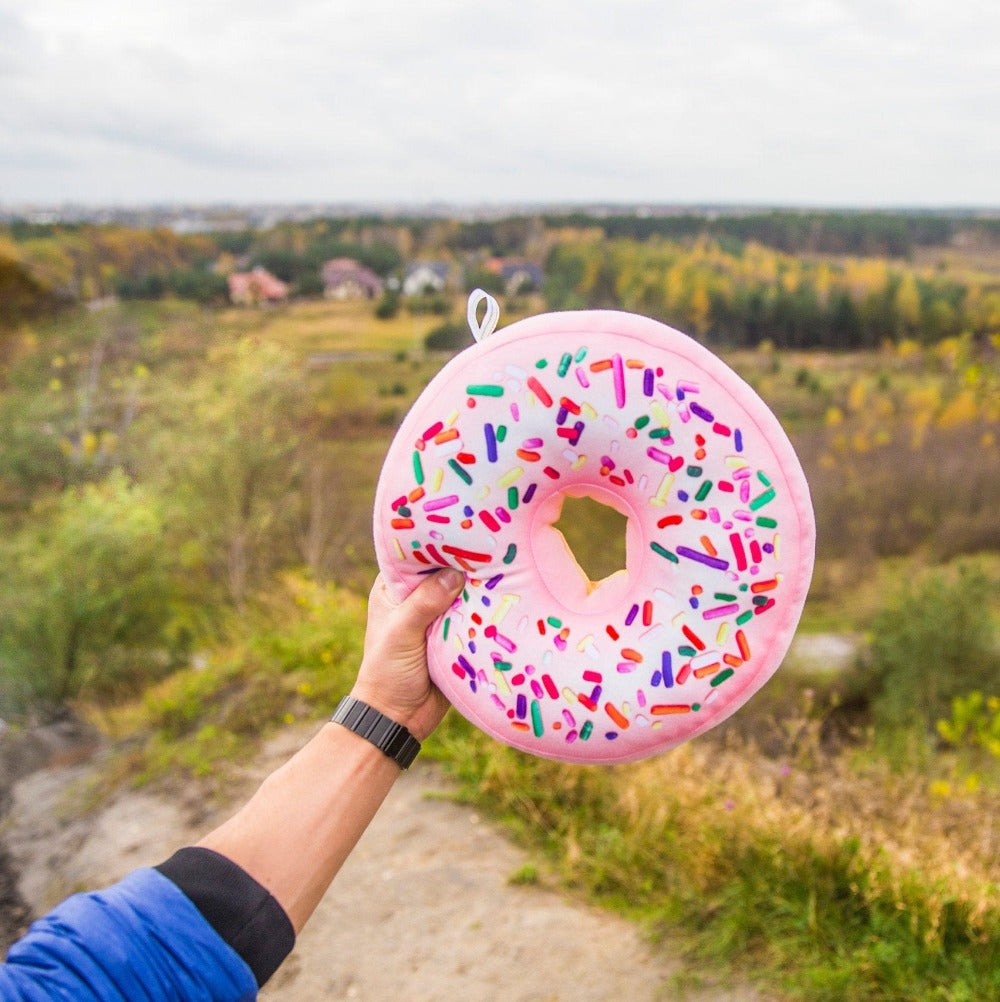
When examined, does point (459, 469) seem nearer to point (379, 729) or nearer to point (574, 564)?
point (574, 564)

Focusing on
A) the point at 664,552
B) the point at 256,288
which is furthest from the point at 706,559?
the point at 256,288

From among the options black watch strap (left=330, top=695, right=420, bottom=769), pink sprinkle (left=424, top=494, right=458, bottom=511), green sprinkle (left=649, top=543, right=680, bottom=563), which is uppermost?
pink sprinkle (left=424, top=494, right=458, bottom=511)

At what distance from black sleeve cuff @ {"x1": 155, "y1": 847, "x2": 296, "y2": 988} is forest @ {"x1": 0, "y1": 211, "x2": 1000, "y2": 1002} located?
6.67ft

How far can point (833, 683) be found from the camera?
60.1ft

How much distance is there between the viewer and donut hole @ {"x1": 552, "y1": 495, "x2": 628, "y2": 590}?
14.8 meters

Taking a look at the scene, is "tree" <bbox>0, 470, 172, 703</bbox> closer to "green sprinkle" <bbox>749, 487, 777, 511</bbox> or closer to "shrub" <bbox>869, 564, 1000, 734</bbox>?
"green sprinkle" <bbox>749, 487, 777, 511</bbox>

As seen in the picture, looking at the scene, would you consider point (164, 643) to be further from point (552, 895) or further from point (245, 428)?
point (552, 895)

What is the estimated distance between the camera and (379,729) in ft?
4.92

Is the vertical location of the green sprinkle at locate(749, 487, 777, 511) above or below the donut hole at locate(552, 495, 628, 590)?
above

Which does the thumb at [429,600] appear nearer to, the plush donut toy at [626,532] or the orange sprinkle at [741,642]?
the plush donut toy at [626,532]

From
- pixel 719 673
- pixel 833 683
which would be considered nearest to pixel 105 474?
pixel 833 683

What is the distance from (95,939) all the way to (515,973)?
89.0 inches

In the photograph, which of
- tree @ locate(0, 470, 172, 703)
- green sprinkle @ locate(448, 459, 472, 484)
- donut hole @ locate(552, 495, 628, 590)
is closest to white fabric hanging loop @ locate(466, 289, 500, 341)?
green sprinkle @ locate(448, 459, 472, 484)

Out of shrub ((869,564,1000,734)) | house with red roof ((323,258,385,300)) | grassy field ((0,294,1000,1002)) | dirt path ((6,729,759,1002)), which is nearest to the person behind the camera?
grassy field ((0,294,1000,1002))
